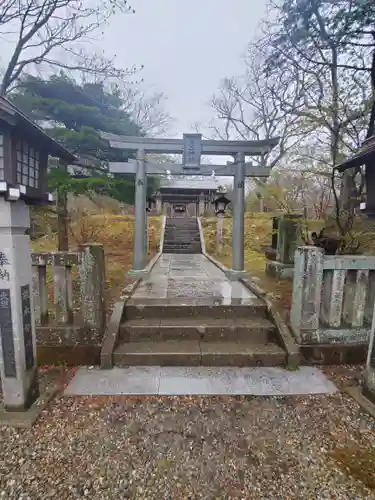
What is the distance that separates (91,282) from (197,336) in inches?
70.1

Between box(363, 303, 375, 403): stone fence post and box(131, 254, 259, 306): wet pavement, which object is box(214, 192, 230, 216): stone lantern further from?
box(363, 303, 375, 403): stone fence post

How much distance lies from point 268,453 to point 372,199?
117 inches

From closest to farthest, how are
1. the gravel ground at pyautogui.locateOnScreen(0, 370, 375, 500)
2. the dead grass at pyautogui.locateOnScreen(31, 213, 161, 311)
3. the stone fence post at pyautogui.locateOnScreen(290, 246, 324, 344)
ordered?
the gravel ground at pyautogui.locateOnScreen(0, 370, 375, 500)
the stone fence post at pyautogui.locateOnScreen(290, 246, 324, 344)
the dead grass at pyautogui.locateOnScreen(31, 213, 161, 311)

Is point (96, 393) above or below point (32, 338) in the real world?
below

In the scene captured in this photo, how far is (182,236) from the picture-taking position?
51.9ft

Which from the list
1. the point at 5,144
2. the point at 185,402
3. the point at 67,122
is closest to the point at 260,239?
the point at 67,122

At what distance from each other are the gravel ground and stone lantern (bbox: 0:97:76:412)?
42cm

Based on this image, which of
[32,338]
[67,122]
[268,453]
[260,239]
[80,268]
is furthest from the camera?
[260,239]

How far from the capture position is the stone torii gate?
6.83 metres

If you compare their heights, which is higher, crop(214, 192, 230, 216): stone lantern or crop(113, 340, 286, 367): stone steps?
crop(214, 192, 230, 216): stone lantern

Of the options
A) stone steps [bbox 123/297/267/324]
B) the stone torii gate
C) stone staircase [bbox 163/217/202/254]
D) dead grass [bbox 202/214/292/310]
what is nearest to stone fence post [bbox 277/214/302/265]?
dead grass [bbox 202/214/292/310]

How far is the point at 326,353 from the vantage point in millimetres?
3703

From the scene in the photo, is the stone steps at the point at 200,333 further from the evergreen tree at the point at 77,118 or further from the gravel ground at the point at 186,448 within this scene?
the evergreen tree at the point at 77,118

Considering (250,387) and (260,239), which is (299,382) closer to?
(250,387)
